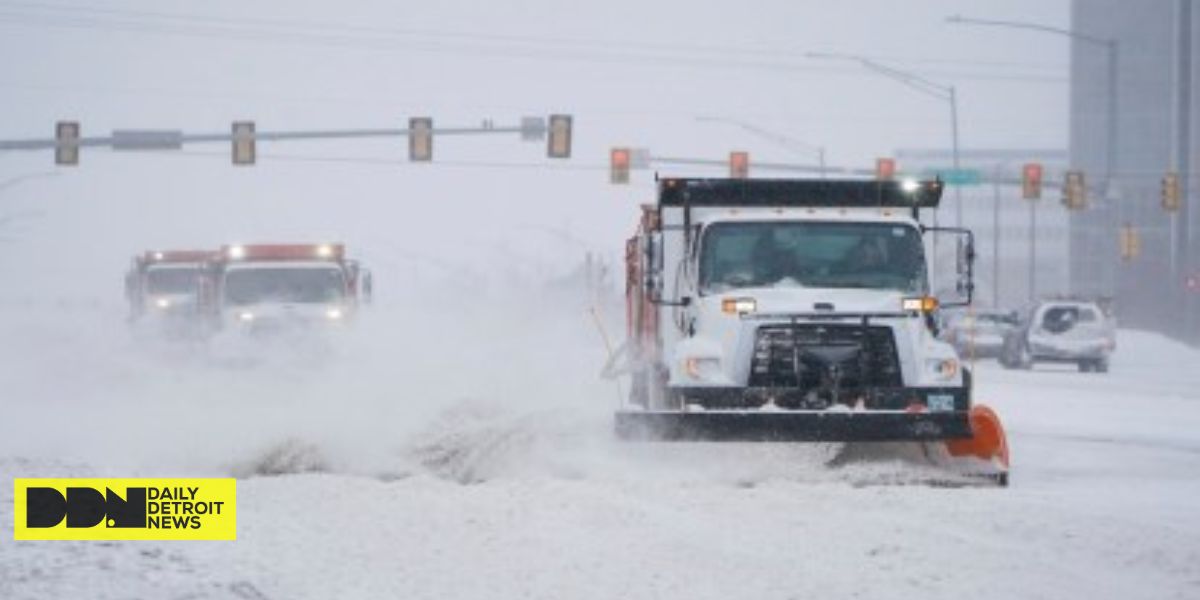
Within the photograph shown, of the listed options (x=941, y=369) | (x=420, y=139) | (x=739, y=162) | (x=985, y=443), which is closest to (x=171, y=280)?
(x=420, y=139)

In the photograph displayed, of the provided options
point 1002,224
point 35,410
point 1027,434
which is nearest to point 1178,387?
point 1027,434

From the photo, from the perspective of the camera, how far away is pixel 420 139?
4338 centimetres

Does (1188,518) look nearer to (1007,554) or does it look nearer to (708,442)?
(1007,554)

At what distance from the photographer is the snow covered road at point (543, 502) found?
32.6 feet

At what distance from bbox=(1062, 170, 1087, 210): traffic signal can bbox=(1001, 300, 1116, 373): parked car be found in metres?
7.89

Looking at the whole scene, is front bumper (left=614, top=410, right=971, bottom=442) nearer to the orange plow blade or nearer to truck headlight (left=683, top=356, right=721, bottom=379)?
the orange plow blade

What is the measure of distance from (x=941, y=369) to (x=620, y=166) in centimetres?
3493

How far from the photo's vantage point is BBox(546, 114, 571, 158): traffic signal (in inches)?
1672

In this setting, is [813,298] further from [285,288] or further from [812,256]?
[285,288]

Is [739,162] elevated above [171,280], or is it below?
above

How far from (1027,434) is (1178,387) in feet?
52.1

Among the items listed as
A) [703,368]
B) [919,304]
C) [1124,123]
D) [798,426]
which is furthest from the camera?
[1124,123]

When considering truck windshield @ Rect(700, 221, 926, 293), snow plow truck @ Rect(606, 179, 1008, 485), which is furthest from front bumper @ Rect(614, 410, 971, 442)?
truck windshield @ Rect(700, 221, 926, 293)

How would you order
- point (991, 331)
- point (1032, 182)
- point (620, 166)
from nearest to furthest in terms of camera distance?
point (991, 331), point (620, 166), point (1032, 182)
